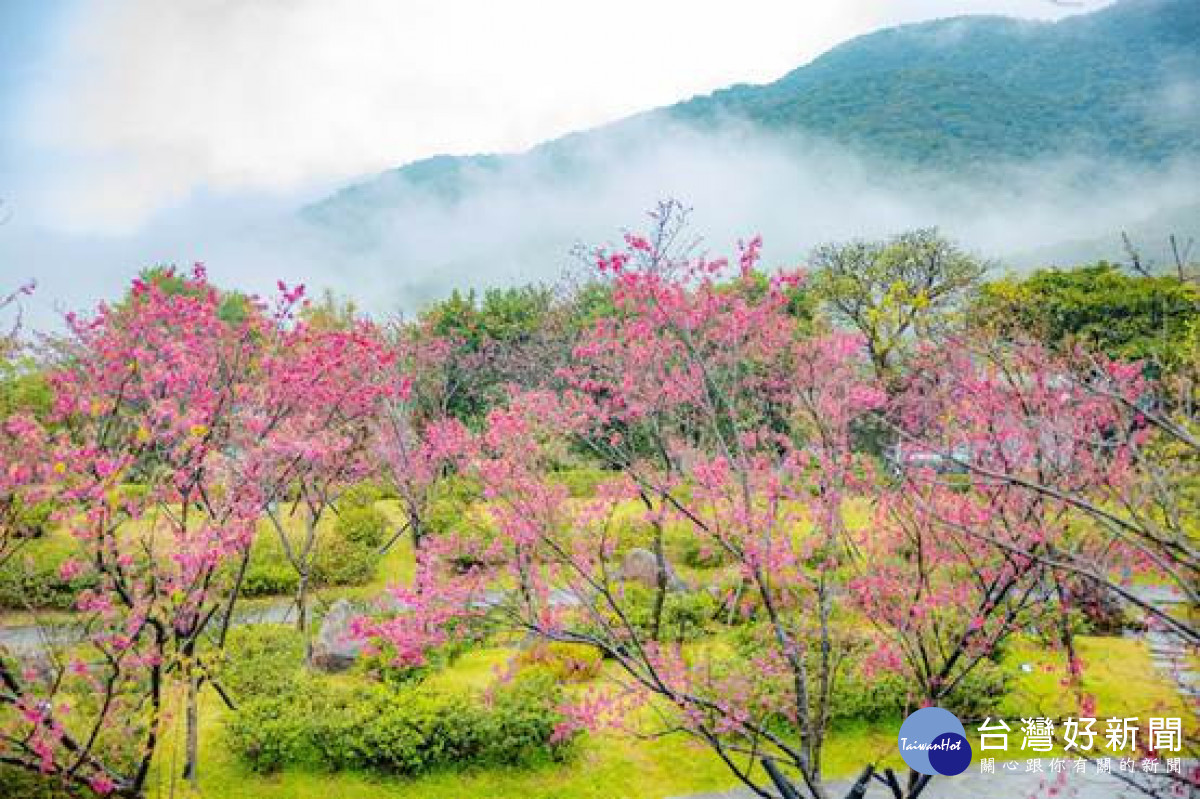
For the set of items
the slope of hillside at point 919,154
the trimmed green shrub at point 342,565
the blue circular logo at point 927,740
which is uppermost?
the slope of hillside at point 919,154

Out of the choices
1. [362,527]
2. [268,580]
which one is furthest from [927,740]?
[362,527]

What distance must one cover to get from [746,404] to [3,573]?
59.8 feet

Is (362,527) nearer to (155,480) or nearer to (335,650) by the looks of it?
(335,650)

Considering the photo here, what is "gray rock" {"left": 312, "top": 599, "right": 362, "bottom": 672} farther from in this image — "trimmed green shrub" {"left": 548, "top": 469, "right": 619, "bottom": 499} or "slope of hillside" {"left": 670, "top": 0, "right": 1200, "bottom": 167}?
"slope of hillside" {"left": 670, "top": 0, "right": 1200, "bottom": 167}

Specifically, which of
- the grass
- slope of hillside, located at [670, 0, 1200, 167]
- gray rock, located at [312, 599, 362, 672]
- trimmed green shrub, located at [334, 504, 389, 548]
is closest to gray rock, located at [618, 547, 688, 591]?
the grass

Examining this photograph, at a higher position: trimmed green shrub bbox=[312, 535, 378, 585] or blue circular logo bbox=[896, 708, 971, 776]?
blue circular logo bbox=[896, 708, 971, 776]

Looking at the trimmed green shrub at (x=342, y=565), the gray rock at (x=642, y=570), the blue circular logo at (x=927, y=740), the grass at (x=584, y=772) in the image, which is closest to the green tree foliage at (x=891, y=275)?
the gray rock at (x=642, y=570)

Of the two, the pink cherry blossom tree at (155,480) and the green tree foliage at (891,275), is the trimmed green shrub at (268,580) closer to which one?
the pink cherry blossom tree at (155,480)

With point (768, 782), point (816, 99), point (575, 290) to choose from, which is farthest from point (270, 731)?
point (816, 99)

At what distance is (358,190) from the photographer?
141 m

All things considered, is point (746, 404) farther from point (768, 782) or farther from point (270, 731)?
point (270, 731)

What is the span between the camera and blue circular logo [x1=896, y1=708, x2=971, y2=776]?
232 inches

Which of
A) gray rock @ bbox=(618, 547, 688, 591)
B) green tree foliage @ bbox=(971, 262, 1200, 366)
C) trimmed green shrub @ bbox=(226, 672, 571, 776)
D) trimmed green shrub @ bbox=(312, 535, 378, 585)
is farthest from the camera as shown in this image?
green tree foliage @ bbox=(971, 262, 1200, 366)

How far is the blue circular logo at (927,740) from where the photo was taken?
5.89 meters
